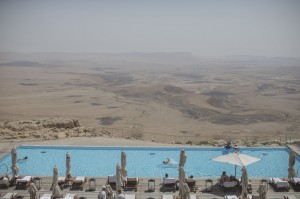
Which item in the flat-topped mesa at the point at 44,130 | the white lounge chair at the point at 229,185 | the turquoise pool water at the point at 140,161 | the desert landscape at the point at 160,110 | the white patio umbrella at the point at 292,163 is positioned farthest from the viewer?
the desert landscape at the point at 160,110

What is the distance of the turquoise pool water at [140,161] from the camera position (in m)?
20.0

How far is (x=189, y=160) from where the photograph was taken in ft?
72.1

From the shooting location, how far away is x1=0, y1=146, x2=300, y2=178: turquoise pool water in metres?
20.0

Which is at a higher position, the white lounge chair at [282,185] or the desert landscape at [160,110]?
the desert landscape at [160,110]

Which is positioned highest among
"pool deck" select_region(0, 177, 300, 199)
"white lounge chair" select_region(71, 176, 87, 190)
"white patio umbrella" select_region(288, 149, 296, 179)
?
"white patio umbrella" select_region(288, 149, 296, 179)

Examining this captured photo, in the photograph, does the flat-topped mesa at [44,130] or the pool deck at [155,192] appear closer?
the pool deck at [155,192]

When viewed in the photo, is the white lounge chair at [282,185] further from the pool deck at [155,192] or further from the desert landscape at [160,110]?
the desert landscape at [160,110]

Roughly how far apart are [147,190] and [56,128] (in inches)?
587

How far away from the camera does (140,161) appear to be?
71.2 feet

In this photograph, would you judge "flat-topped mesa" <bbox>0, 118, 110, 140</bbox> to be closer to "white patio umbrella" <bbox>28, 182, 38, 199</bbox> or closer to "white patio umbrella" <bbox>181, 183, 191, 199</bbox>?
"white patio umbrella" <bbox>28, 182, 38, 199</bbox>

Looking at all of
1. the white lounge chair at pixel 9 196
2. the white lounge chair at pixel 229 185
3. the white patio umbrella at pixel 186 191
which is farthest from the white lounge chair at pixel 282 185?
the white lounge chair at pixel 9 196

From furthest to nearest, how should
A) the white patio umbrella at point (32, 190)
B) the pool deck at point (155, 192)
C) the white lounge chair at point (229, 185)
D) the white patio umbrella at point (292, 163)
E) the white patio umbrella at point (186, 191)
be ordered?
the white patio umbrella at point (292, 163)
the white lounge chair at point (229, 185)
the pool deck at point (155, 192)
the white patio umbrella at point (32, 190)
the white patio umbrella at point (186, 191)

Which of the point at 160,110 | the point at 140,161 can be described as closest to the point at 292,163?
the point at 140,161


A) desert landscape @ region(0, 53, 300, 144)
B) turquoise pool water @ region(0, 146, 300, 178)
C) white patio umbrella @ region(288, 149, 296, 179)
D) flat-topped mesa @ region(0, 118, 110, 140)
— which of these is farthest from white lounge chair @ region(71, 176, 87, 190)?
desert landscape @ region(0, 53, 300, 144)
